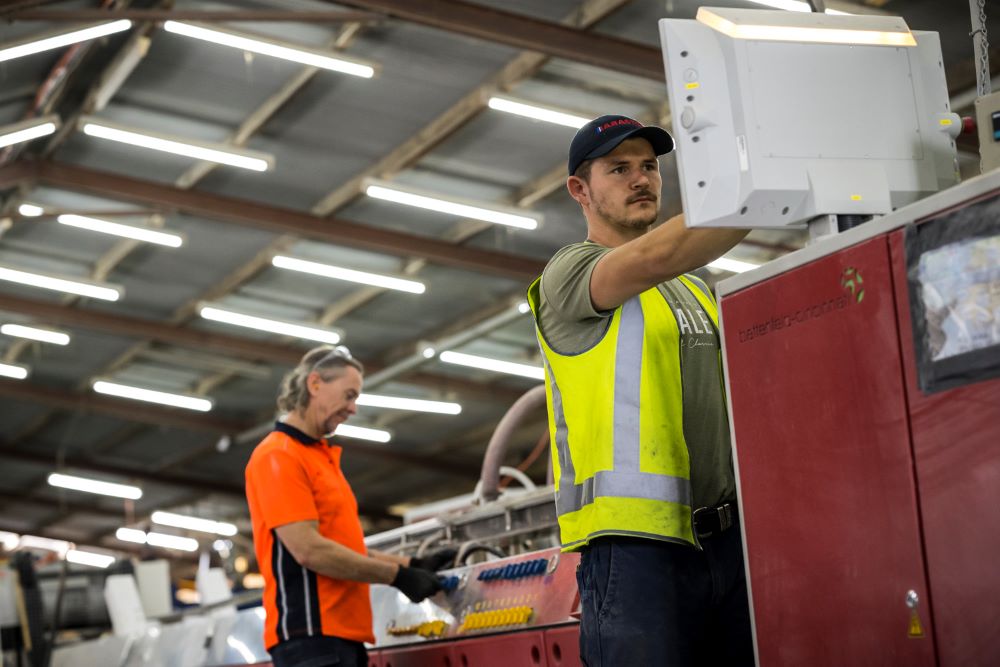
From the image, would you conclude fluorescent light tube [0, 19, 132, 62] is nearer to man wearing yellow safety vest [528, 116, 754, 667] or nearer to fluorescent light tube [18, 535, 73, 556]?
man wearing yellow safety vest [528, 116, 754, 667]

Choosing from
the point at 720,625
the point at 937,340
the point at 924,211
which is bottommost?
the point at 720,625

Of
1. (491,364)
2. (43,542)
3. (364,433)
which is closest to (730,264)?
(491,364)

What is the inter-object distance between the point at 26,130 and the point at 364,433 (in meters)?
8.40

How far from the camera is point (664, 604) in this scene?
2217mm

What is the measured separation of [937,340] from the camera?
172cm

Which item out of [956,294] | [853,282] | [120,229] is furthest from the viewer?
[120,229]

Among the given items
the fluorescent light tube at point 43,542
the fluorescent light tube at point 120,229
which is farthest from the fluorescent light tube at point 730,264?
the fluorescent light tube at point 43,542

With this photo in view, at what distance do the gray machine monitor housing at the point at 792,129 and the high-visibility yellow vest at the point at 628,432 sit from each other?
13.9 inches

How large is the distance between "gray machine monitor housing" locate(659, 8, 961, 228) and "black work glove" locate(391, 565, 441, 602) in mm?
2057

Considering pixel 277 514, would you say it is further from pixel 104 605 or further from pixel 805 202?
pixel 104 605

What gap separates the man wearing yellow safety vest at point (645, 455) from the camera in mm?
2211

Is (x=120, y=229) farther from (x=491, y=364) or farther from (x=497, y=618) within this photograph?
(x=497, y=618)

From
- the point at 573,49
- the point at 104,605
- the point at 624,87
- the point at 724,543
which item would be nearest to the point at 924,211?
the point at 724,543

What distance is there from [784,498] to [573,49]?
7.09m
